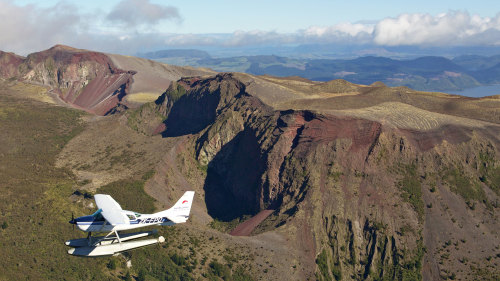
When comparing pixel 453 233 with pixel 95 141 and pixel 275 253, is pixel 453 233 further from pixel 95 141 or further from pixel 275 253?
pixel 95 141

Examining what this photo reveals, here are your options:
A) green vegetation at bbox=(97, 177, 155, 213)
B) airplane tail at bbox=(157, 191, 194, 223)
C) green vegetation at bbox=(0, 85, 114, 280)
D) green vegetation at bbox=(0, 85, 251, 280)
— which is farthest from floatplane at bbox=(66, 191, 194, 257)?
green vegetation at bbox=(97, 177, 155, 213)

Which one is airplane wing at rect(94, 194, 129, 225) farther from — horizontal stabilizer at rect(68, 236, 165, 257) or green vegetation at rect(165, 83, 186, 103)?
green vegetation at rect(165, 83, 186, 103)

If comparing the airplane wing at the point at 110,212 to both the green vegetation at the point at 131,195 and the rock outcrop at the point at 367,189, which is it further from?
the rock outcrop at the point at 367,189

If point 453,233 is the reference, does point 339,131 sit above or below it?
above

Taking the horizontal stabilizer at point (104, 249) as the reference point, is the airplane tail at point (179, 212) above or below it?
above

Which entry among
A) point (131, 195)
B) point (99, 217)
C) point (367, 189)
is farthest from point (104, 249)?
point (367, 189)

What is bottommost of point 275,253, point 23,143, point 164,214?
point 275,253

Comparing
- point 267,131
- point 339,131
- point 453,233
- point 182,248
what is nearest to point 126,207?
point 182,248

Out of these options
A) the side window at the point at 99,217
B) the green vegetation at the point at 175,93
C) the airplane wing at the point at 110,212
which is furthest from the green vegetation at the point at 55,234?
the green vegetation at the point at 175,93

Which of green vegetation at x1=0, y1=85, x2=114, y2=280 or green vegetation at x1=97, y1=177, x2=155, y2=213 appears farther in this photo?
green vegetation at x1=97, y1=177, x2=155, y2=213
